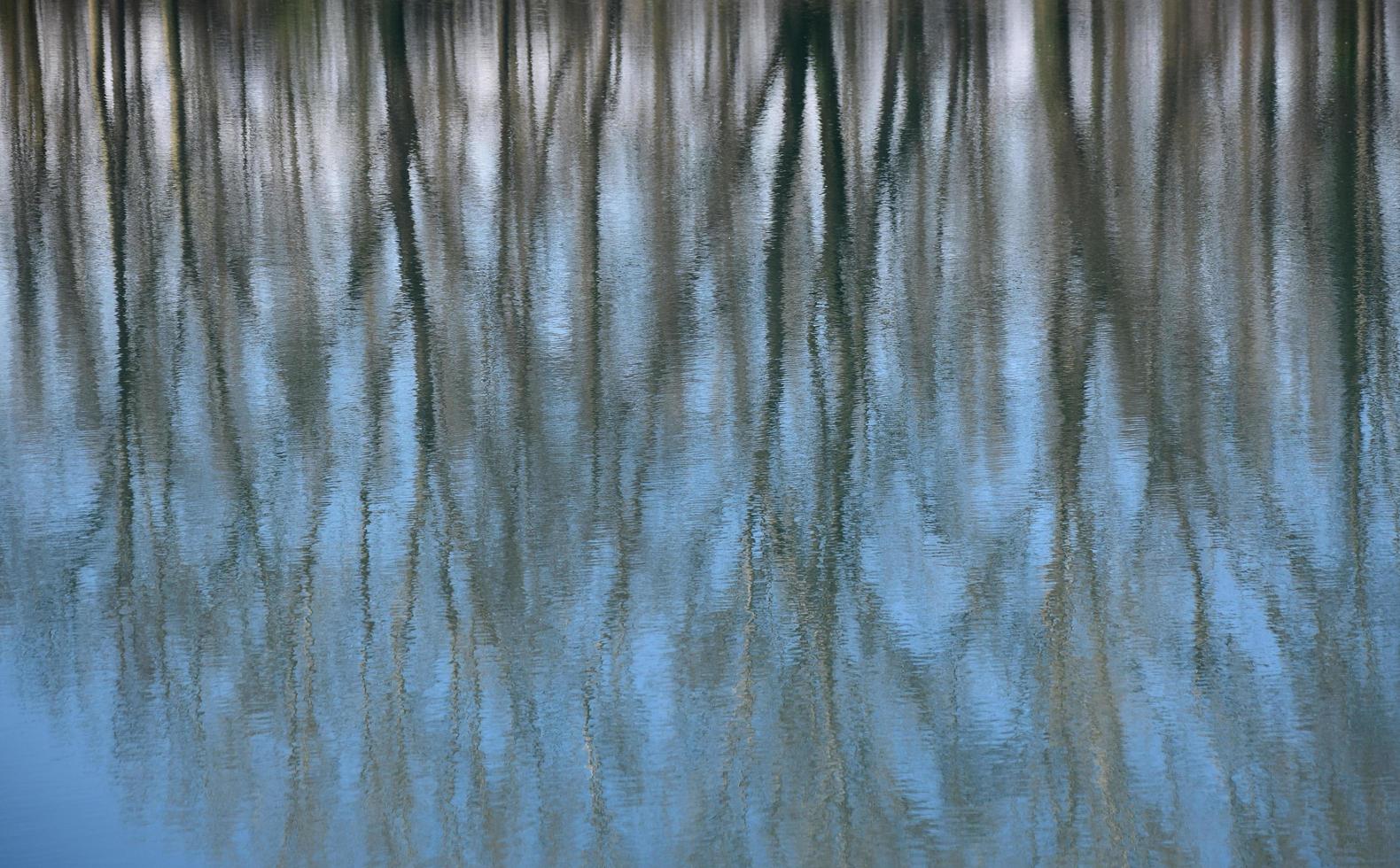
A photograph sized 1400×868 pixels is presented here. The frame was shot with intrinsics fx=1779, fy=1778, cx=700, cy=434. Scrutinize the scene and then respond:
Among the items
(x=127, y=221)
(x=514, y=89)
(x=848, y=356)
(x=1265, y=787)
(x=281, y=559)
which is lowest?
(x=1265, y=787)

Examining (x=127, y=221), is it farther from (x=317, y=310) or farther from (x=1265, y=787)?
(x=1265, y=787)

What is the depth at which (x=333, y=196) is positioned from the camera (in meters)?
13.0

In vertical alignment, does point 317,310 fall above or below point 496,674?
above

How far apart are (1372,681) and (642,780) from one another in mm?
2468

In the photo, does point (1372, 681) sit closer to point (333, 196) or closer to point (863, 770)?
point (863, 770)

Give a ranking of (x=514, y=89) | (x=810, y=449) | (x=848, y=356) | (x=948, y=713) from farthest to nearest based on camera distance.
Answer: (x=514, y=89)
(x=848, y=356)
(x=810, y=449)
(x=948, y=713)

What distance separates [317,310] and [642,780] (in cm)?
554

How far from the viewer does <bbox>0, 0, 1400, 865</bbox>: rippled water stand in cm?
529

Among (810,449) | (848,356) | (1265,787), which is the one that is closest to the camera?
(1265,787)

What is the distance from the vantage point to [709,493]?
24.8ft

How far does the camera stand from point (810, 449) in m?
8.06

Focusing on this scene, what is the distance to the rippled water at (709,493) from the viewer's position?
5285 mm

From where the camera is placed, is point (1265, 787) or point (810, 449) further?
point (810, 449)

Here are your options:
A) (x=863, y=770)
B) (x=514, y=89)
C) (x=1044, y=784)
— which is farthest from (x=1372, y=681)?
(x=514, y=89)
